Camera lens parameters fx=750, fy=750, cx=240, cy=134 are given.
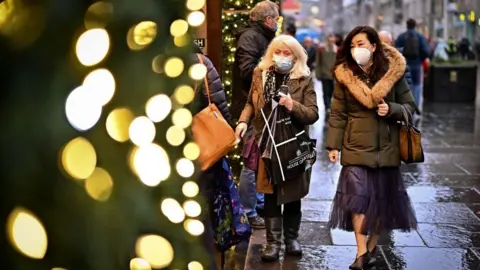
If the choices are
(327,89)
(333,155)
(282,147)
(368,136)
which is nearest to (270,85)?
(282,147)

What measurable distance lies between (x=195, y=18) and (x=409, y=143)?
428 cm

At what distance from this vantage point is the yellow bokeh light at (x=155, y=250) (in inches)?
53.4

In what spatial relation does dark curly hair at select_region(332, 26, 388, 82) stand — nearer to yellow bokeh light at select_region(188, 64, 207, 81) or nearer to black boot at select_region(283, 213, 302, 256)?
black boot at select_region(283, 213, 302, 256)

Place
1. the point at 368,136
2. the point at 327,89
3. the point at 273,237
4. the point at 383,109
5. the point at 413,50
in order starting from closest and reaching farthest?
the point at 383,109
the point at 368,136
the point at 273,237
the point at 413,50
the point at 327,89

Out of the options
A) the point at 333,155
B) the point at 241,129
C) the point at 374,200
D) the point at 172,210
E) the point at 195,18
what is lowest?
the point at 374,200

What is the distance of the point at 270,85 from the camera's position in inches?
220

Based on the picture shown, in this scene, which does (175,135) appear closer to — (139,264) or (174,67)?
(174,67)

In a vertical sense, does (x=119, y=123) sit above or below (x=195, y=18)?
below

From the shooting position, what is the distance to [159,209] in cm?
138

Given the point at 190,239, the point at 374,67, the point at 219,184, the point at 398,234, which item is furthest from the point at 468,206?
the point at 190,239

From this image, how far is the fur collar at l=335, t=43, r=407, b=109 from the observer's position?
5.31m

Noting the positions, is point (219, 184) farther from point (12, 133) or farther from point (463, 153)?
point (463, 153)

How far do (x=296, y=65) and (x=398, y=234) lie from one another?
1915mm

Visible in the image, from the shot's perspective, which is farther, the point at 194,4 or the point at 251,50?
the point at 251,50
